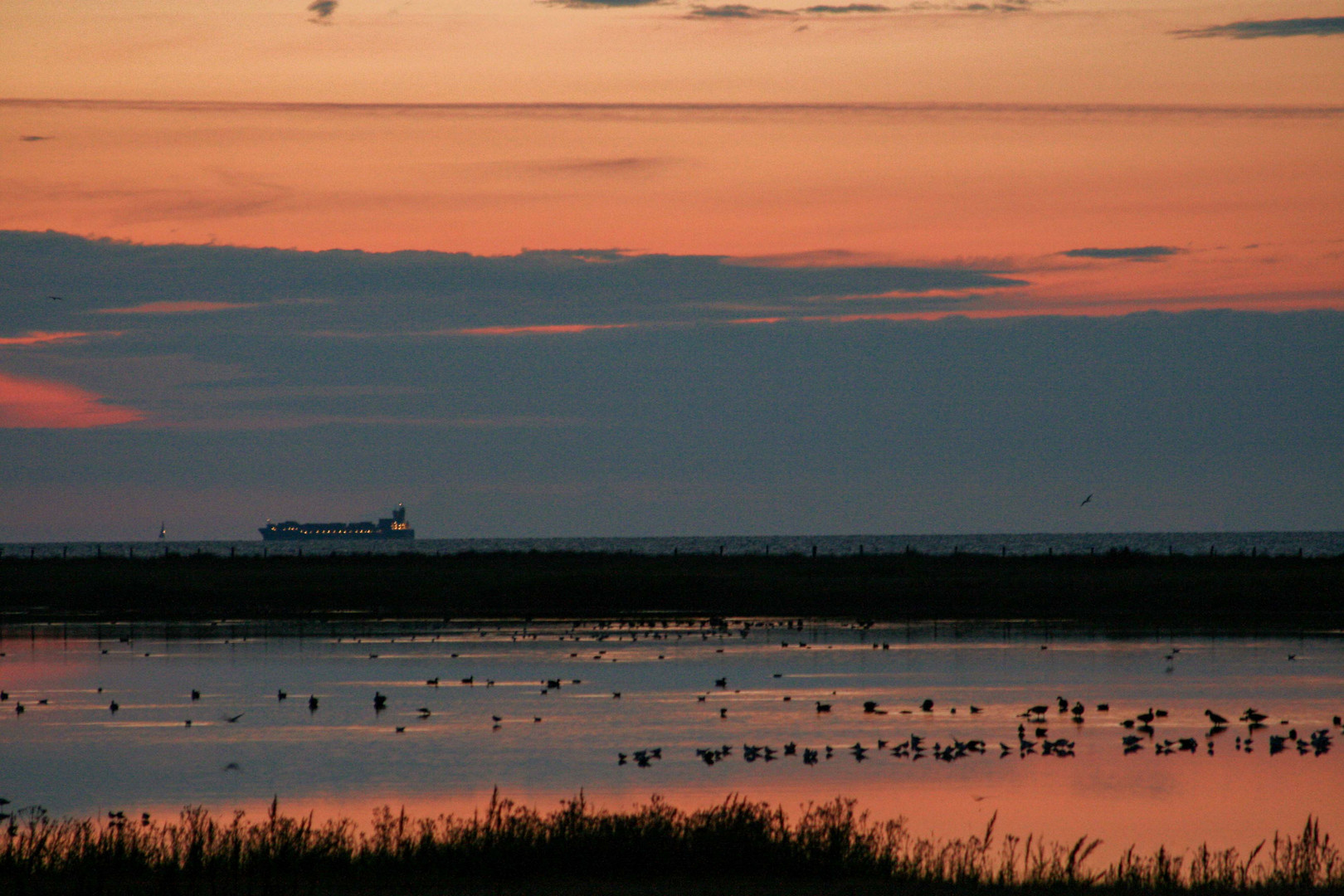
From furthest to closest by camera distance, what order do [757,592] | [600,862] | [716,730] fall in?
[757,592] → [716,730] → [600,862]

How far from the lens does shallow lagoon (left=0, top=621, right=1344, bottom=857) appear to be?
80.8 feet

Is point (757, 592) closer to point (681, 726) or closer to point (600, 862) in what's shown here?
point (681, 726)

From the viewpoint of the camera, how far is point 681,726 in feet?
106

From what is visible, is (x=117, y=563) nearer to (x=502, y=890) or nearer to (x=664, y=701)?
(x=664, y=701)

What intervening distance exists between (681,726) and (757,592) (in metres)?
43.4

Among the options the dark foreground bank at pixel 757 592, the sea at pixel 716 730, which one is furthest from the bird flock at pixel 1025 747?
the dark foreground bank at pixel 757 592

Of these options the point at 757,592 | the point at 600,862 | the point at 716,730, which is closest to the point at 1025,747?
the point at 716,730

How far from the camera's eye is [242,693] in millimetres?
38656

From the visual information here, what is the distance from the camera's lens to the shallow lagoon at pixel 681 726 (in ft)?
80.8

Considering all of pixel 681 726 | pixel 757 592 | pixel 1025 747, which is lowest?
pixel 1025 747

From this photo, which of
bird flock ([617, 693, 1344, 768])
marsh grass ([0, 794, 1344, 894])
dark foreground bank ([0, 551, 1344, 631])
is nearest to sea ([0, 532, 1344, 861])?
bird flock ([617, 693, 1344, 768])

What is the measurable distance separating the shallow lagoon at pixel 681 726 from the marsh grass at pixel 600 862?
3.57m

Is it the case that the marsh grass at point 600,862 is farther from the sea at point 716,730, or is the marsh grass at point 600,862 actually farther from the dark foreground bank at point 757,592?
the dark foreground bank at point 757,592

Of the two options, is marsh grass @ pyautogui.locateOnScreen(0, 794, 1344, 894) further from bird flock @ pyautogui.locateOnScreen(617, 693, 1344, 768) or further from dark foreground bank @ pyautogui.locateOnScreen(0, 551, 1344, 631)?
dark foreground bank @ pyautogui.locateOnScreen(0, 551, 1344, 631)
